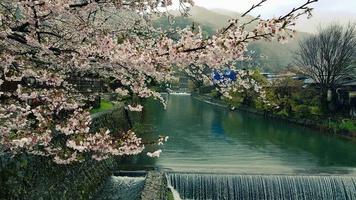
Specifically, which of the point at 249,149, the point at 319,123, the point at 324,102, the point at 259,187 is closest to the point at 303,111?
the point at 324,102

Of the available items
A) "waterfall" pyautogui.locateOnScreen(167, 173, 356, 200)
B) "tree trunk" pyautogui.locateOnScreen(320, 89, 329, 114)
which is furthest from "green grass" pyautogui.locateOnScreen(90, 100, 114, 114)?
"tree trunk" pyautogui.locateOnScreen(320, 89, 329, 114)

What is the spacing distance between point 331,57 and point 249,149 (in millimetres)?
17352

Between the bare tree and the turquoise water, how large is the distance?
561 cm

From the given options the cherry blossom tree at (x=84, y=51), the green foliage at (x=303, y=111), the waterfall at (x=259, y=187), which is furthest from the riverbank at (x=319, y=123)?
the cherry blossom tree at (x=84, y=51)

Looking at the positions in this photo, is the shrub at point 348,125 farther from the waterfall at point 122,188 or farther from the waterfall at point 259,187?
the waterfall at point 122,188

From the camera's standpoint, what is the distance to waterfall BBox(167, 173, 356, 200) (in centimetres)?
1513

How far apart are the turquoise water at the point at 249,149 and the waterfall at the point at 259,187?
0.86 m

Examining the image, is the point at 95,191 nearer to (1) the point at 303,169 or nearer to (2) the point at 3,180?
(2) the point at 3,180

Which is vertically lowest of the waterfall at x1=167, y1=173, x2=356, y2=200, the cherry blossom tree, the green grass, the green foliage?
the waterfall at x1=167, y1=173, x2=356, y2=200

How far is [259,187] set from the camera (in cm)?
1523

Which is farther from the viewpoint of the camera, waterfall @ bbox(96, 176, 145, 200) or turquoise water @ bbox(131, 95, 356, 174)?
turquoise water @ bbox(131, 95, 356, 174)

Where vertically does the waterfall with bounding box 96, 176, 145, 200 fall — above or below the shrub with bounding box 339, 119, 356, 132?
below

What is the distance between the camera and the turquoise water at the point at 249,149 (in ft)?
57.9

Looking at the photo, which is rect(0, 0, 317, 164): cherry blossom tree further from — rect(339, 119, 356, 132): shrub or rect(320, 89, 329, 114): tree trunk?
rect(320, 89, 329, 114): tree trunk
